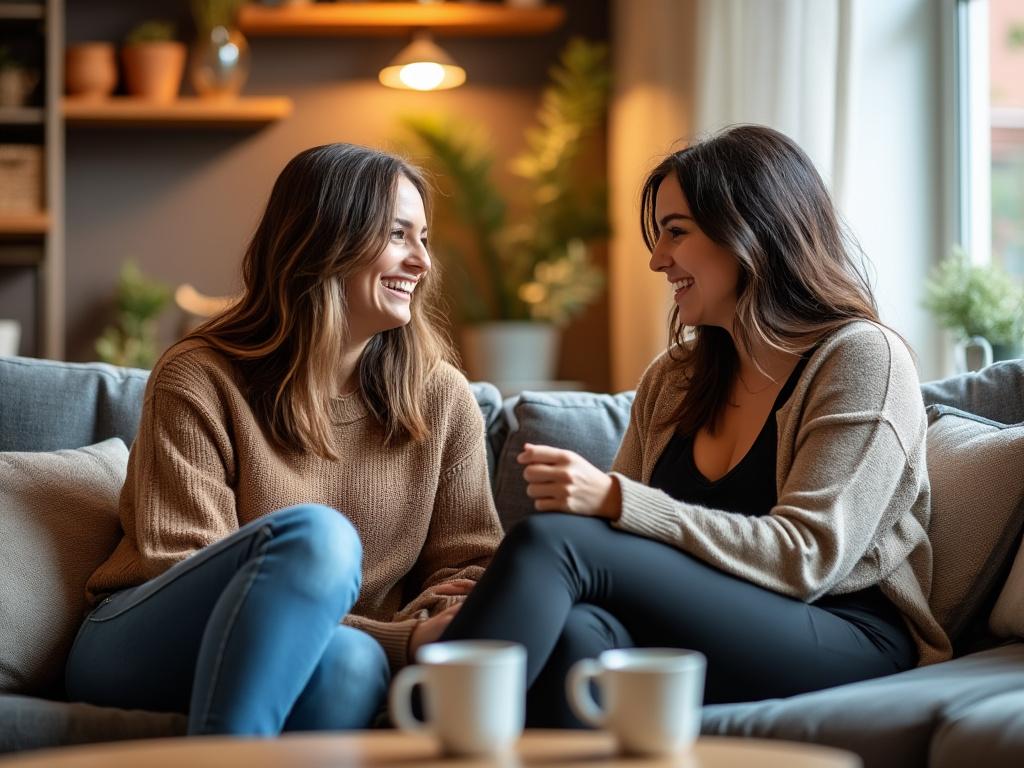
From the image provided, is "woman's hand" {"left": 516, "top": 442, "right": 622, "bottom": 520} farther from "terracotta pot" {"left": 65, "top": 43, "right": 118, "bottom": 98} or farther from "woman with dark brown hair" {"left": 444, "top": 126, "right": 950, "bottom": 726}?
"terracotta pot" {"left": 65, "top": 43, "right": 118, "bottom": 98}

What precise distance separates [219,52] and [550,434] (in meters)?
2.58

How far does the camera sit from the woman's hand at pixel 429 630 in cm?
173

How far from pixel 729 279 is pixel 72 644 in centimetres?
A: 110

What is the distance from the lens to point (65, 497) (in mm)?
1990

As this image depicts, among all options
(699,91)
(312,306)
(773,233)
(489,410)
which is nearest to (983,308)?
(773,233)

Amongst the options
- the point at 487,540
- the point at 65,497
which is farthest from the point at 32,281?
the point at 487,540

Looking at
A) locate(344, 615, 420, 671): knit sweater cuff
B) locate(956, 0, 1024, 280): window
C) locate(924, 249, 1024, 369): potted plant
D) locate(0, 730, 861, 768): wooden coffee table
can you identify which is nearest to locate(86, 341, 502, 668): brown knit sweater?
locate(344, 615, 420, 671): knit sweater cuff

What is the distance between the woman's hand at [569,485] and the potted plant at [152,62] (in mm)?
3062

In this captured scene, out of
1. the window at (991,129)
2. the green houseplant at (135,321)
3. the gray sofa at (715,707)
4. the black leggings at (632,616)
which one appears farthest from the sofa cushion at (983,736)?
the green houseplant at (135,321)

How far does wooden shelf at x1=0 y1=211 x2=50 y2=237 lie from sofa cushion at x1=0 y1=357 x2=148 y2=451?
2.11 m

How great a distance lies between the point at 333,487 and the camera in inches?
78.3

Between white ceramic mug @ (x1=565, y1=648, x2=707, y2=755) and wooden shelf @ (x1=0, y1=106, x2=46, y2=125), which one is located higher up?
wooden shelf @ (x1=0, y1=106, x2=46, y2=125)

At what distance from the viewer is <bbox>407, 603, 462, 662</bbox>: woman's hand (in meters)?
1.73

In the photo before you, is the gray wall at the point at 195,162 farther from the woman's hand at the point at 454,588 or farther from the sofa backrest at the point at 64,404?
the woman's hand at the point at 454,588
